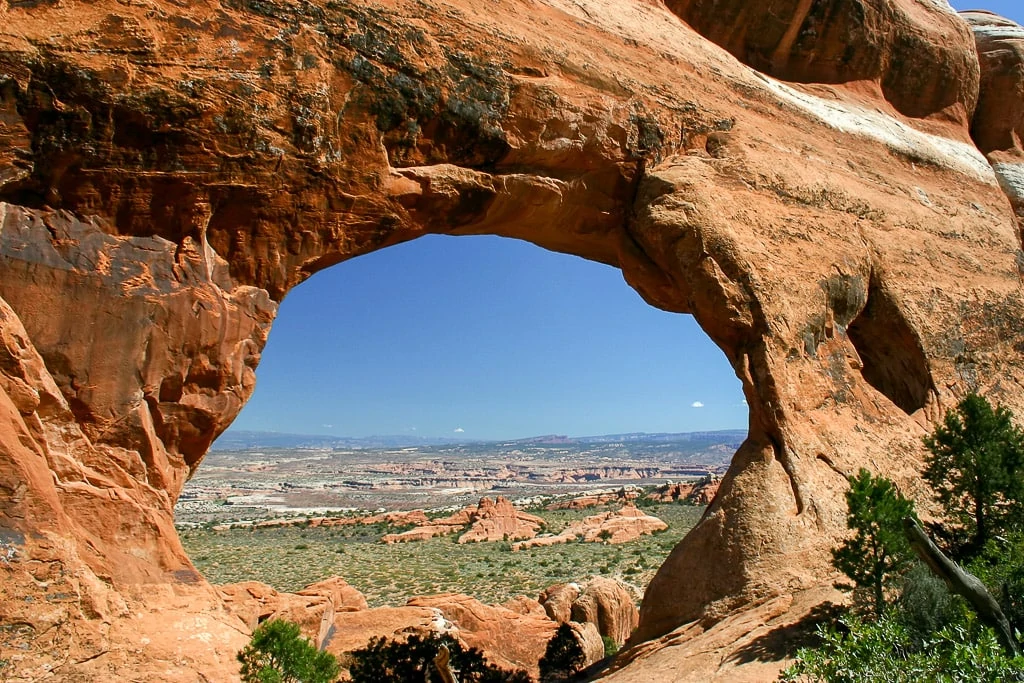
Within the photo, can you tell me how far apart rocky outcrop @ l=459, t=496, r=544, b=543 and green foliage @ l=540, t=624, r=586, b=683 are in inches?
867

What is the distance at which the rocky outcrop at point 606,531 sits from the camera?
108 ft

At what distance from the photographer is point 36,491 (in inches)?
233

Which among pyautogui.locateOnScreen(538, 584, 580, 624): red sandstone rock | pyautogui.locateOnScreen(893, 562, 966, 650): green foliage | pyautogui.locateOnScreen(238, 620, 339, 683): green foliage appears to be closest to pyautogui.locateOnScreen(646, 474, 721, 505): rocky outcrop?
pyautogui.locateOnScreen(538, 584, 580, 624): red sandstone rock

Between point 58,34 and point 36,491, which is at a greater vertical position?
point 58,34

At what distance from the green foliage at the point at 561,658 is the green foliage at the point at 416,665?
55.0 inches

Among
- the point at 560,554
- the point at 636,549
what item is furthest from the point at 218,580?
the point at 636,549

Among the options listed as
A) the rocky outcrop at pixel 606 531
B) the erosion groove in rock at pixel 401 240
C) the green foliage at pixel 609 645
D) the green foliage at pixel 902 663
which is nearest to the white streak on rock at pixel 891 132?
the erosion groove in rock at pixel 401 240

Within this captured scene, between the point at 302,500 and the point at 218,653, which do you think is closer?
the point at 218,653

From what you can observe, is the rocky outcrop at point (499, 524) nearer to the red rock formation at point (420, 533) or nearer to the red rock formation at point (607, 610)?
the red rock formation at point (420, 533)

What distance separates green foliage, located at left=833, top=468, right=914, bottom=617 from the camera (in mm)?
6773

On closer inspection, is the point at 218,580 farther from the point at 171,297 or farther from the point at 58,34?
the point at 58,34

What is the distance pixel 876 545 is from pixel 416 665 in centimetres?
734

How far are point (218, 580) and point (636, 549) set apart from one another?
1613cm

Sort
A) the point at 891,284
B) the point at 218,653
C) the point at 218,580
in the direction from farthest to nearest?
the point at 218,580
the point at 891,284
the point at 218,653
